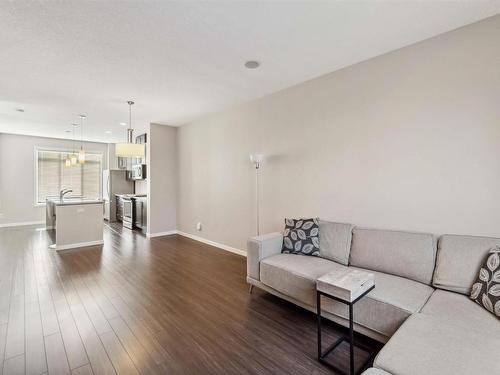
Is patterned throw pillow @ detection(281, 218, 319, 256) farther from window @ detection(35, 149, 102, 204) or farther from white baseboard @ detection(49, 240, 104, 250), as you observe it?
window @ detection(35, 149, 102, 204)

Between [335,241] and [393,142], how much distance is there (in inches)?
48.7

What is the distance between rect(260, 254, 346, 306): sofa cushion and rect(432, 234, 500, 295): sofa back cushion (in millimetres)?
823

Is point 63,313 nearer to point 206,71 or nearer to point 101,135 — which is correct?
point 206,71

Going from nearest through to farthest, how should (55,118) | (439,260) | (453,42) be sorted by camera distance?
(439,260)
(453,42)
(55,118)

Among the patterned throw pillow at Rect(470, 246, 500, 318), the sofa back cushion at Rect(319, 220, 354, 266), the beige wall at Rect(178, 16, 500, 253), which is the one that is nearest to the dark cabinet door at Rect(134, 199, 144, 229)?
the beige wall at Rect(178, 16, 500, 253)

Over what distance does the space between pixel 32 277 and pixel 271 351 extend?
3491 mm

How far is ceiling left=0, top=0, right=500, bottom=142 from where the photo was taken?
1954 millimetres

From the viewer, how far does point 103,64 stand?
9.33 ft

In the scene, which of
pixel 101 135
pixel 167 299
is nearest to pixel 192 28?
pixel 167 299

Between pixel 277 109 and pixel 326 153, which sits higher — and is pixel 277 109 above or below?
above

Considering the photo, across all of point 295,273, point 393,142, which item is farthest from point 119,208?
point 393,142

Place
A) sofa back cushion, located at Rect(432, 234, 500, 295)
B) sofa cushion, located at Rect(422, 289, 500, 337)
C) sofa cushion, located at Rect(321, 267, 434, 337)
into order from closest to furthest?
1. sofa cushion, located at Rect(422, 289, 500, 337)
2. sofa cushion, located at Rect(321, 267, 434, 337)
3. sofa back cushion, located at Rect(432, 234, 500, 295)

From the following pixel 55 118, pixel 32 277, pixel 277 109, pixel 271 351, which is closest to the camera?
pixel 271 351

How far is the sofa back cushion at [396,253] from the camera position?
6.97 ft
